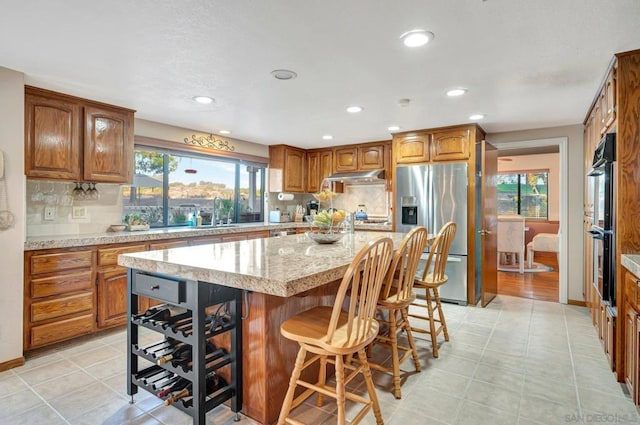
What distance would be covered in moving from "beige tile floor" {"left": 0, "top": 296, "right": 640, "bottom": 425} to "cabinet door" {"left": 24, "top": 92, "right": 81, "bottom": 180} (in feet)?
4.93

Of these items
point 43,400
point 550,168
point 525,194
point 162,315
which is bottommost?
point 43,400

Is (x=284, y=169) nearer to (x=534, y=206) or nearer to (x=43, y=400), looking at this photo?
(x=43, y=400)

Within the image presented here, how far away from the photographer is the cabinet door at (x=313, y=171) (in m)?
5.88

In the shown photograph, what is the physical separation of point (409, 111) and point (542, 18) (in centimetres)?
177

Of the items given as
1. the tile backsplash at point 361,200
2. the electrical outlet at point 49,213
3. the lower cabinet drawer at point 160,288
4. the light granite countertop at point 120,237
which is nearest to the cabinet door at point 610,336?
the light granite countertop at point 120,237

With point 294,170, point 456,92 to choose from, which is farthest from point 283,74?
point 294,170

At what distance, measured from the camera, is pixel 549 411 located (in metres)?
1.94

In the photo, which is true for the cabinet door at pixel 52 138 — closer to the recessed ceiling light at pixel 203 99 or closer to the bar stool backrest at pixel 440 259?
the recessed ceiling light at pixel 203 99

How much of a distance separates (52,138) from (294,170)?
338 centimetres

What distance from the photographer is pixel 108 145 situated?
10.9 ft

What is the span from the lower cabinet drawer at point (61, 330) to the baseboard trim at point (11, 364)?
0.49 ft

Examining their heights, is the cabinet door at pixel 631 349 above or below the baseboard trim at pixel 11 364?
above

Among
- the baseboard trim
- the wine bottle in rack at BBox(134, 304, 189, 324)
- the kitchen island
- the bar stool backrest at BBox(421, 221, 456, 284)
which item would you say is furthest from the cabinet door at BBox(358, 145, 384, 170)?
the baseboard trim

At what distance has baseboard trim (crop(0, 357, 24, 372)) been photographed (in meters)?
2.43
